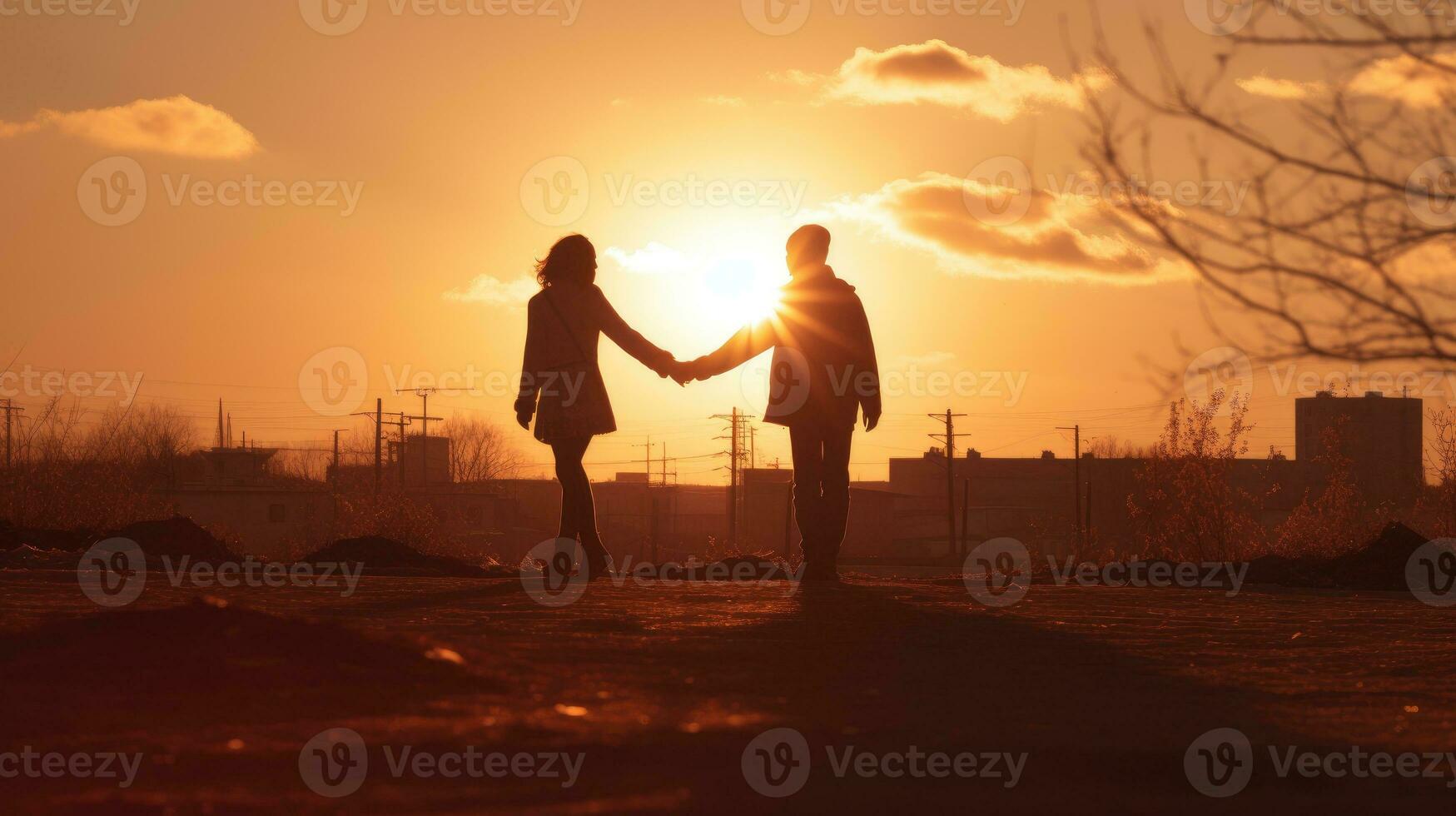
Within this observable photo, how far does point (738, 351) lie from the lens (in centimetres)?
916

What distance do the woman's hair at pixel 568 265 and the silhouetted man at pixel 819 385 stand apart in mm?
1294

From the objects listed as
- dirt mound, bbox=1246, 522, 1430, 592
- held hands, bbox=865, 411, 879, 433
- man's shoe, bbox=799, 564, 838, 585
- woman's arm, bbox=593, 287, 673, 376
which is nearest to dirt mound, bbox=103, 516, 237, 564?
woman's arm, bbox=593, 287, 673, 376

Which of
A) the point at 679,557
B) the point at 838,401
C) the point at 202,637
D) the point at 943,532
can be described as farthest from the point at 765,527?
the point at 202,637

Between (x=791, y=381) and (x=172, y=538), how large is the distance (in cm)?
709

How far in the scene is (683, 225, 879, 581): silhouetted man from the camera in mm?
8188

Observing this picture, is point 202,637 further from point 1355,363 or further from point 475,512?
point 475,512

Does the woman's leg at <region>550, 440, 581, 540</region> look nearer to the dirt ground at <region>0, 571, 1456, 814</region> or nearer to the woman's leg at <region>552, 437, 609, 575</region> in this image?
the woman's leg at <region>552, 437, 609, 575</region>

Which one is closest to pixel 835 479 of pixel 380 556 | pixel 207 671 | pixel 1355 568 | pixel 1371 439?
pixel 380 556

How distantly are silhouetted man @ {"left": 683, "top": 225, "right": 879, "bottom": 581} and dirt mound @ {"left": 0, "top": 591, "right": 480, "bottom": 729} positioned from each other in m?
5.25

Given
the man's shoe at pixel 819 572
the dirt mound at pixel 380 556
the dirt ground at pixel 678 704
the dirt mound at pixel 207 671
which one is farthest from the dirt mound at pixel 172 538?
the dirt mound at pixel 207 671

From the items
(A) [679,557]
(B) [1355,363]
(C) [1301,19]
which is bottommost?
(A) [679,557]

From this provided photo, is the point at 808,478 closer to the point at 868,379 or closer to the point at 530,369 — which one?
the point at 868,379

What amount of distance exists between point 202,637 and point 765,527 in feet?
240

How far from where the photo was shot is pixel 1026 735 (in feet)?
8.11
